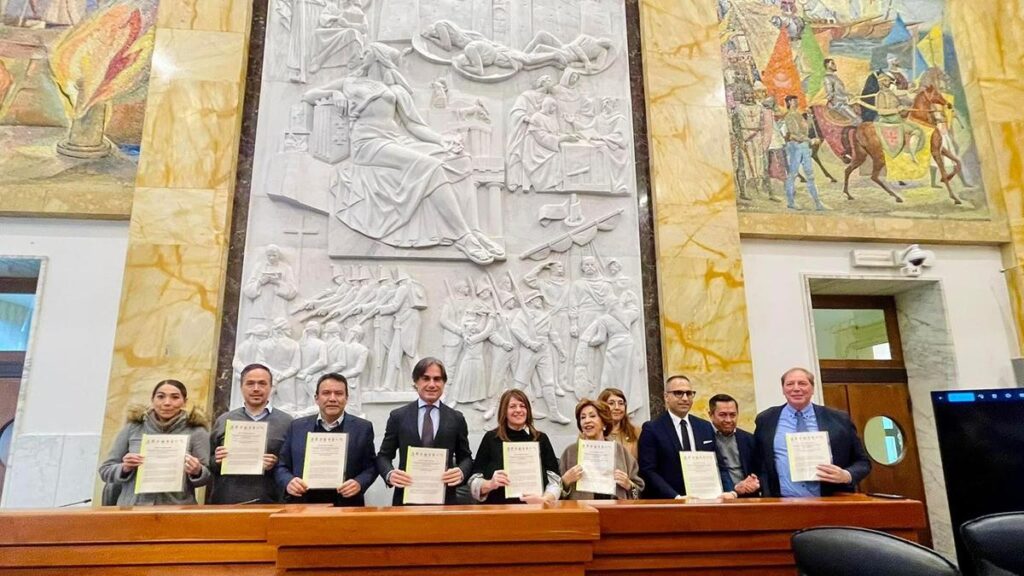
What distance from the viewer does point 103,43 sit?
728 cm

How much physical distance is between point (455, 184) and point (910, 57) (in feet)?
20.6

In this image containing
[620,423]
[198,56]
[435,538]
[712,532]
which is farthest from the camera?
[198,56]

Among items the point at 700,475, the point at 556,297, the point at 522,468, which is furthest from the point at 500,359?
the point at 700,475

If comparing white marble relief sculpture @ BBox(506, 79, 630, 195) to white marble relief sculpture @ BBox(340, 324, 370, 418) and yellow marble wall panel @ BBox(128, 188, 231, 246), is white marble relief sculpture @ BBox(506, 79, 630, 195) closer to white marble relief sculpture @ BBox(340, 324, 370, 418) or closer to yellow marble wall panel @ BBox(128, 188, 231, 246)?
white marble relief sculpture @ BBox(340, 324, 370, 418)

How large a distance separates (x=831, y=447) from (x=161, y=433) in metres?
4.31

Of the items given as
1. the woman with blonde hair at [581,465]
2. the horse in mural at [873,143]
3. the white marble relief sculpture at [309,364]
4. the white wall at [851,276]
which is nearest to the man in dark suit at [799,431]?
the woman with blonde hair at [581,465]

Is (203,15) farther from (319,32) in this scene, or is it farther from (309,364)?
(309,364)

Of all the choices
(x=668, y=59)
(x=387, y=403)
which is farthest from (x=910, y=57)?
(x=387, y=403)

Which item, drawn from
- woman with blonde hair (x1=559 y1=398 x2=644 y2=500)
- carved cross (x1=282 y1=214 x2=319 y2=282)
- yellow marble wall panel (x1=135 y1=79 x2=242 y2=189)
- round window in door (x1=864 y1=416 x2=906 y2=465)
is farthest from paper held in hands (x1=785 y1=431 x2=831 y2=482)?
yellow marble wall panel (x1=135 y1=79 x2=242 y2=189)

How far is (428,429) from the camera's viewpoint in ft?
14.4

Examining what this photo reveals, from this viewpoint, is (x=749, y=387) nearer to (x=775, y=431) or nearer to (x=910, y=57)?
(x=775, y=431)

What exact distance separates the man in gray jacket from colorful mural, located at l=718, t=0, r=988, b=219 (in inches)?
226

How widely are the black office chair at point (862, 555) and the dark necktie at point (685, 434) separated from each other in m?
2.72

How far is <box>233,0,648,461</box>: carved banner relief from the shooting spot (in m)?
6.40
